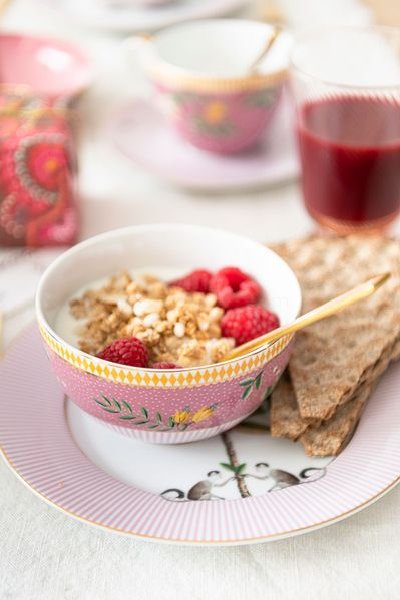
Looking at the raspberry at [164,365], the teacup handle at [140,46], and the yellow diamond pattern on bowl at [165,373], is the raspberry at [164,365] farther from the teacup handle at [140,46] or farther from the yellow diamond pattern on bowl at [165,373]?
the teacup handle at [140,46]

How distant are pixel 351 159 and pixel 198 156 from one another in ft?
1.14

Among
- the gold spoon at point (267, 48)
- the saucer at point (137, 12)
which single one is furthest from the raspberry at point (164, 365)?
the saucer at point (137, 12)

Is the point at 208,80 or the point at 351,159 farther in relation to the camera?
the point at 208,80

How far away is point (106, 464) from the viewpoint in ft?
2.67

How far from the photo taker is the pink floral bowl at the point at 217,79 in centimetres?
130

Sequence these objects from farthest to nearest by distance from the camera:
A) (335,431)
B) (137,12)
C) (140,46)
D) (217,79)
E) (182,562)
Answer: (137,12)
(140,46)
(217,79)
(335,431)
(182,562)

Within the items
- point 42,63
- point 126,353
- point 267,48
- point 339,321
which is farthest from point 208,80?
point 126,353

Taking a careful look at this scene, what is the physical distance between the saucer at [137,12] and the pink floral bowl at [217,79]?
1.22 feet

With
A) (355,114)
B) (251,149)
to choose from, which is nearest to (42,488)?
(355,114)

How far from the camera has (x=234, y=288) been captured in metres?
0.97

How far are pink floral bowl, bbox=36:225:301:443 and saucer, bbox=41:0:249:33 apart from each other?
3.31ft

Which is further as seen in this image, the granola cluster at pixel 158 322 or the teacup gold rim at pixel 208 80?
the teacup gold rim at pixel 208 80

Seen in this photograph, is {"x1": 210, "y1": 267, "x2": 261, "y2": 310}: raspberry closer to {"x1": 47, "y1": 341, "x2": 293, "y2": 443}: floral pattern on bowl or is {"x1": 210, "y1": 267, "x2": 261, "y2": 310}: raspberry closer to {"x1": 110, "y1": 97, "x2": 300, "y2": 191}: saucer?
{"x1": 47, "y1": 341, "x2": 293, "y2": 443}: floral pattern on bowl

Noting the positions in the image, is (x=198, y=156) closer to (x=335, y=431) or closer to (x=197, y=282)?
(x=197, y=282)
